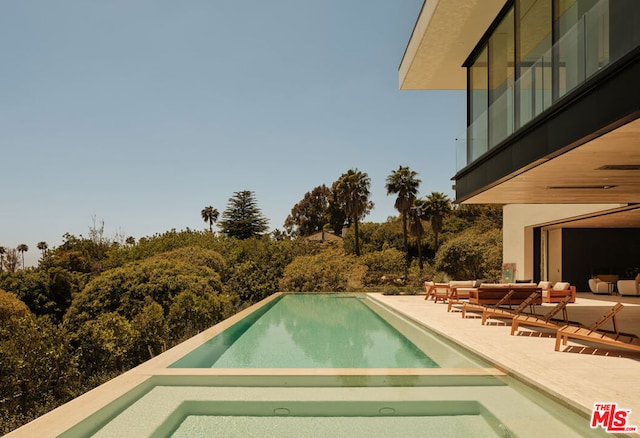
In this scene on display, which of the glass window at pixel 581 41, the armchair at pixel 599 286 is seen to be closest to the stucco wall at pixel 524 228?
the armchair at pixel 599 286

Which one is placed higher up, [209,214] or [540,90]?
[209,214]

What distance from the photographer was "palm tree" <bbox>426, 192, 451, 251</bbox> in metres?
33.1

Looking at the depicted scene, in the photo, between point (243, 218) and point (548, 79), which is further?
point (243, 218)

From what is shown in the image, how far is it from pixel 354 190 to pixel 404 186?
379 centimetres

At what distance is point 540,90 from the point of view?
6.91 metres

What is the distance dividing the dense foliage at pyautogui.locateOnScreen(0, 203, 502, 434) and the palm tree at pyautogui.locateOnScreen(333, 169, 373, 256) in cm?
35

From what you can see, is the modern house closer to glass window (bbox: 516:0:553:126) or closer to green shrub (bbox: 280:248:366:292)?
glass window (bbox: 516:0:553:126)

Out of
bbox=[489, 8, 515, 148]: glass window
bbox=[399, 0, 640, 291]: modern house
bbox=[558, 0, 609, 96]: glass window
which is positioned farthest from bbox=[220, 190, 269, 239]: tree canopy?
bbox=[558, 0, 609, 96]: glass window

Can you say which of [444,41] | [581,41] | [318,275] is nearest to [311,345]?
[581,41]

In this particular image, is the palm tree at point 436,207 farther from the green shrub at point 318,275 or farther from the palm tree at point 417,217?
the green shrub at point 318,275

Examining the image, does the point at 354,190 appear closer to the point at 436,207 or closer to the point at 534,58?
the point at 436,207

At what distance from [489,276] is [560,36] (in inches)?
782

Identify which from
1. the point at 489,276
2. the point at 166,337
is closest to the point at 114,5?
Result: the point at 166,337

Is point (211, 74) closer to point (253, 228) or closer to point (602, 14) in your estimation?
point (602, 14)
